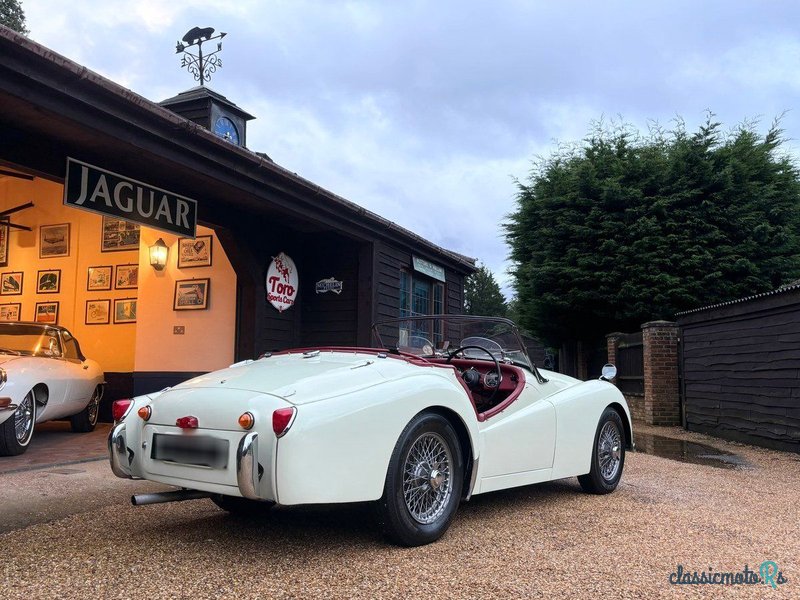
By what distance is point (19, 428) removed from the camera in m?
6.95

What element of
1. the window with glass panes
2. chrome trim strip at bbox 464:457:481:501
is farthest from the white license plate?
the window with glass panes

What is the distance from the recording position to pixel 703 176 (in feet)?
57.0

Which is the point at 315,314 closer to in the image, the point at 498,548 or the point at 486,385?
the point at 486,385

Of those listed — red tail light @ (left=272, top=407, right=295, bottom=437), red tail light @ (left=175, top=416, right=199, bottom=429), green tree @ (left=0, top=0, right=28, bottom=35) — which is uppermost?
green tree @ (left=0, top=0, right=28, bottom=35)

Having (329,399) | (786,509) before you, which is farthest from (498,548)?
(786,509)

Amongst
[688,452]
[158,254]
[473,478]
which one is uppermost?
[158,254]

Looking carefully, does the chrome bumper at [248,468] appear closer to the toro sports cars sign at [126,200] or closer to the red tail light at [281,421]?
the red tail light at [281,421]

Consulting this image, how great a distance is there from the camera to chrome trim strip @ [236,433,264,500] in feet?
10.2

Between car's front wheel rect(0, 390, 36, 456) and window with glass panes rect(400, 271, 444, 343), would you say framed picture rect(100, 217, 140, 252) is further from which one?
window with glass panes rect(400, 271, 444, 343)

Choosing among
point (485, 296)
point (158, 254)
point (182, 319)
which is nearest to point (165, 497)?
point (182, 319)

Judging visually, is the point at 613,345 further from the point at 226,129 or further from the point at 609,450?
the point at 609,450


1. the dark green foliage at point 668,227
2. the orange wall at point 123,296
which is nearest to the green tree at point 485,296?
A: the dark green foliage at point 668,227

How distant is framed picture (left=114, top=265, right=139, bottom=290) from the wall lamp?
93cm

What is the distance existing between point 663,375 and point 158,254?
343 inches
